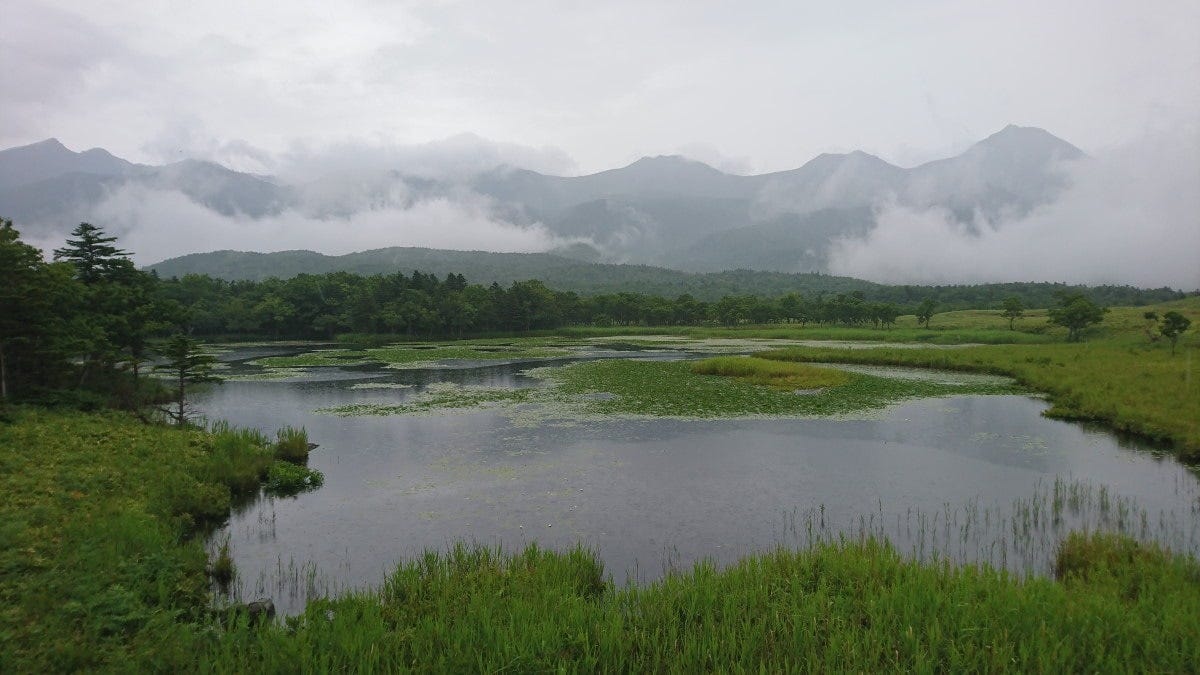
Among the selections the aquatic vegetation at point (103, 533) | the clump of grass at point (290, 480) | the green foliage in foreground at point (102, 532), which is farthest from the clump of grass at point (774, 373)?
the aquatic vegetation at point (103, 533)

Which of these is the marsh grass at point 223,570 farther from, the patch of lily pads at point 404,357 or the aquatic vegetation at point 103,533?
the patch of lily pads at point 404,357

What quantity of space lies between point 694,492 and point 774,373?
2699cm

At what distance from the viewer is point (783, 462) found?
21.0 metres

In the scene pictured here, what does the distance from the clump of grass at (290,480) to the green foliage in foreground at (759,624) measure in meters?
10.1

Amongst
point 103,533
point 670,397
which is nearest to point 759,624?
point 103,533

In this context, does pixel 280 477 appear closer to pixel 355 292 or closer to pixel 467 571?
pixel 467 571

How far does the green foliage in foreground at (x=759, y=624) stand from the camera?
761cm

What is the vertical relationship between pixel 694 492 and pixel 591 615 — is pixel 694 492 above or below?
below

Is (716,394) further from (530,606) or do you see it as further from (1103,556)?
(530,606)

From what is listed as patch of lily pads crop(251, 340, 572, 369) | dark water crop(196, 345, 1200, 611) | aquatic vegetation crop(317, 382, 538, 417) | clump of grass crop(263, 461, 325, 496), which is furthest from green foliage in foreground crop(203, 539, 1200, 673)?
patch of lily pads crop(251, 340, 572, 369)

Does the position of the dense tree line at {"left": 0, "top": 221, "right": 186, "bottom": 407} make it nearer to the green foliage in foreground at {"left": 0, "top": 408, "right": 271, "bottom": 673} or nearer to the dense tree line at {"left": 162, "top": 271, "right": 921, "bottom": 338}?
the green foliage in foreground at {"left": 0, "top": 408, "right": 271, "bottom": 673}

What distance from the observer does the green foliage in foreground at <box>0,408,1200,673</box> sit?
7672 millimetres

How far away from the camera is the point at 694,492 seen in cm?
1781

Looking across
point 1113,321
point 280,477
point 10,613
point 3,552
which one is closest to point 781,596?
point 10,613
